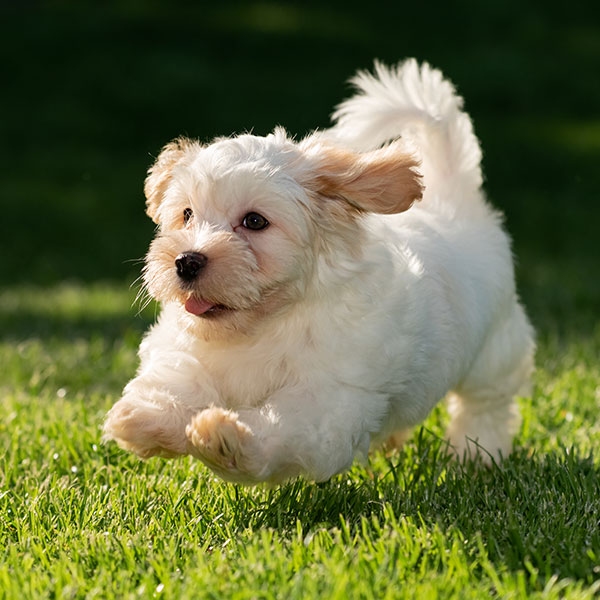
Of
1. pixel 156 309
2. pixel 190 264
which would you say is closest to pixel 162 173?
pixel 190 264

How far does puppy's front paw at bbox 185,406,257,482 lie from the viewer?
2865 mm

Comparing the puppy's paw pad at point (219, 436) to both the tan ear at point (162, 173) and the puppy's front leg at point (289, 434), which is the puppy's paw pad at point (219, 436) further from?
the tan ear at point (162, 173)

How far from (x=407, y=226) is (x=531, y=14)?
16.9 m

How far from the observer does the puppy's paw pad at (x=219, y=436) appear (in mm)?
2863

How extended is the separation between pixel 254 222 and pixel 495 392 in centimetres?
160

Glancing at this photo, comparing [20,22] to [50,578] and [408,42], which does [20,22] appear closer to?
[408,42]

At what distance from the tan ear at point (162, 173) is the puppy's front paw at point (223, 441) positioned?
98 centimetres

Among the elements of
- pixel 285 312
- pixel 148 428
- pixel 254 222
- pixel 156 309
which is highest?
pixel 254 222

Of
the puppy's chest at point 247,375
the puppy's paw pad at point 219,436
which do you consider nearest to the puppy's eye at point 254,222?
the puppy's chest at point 247,375

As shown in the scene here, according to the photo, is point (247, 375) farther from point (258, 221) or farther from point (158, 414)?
point (258, 221)

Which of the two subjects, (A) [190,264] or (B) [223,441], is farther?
(A) [190,264]

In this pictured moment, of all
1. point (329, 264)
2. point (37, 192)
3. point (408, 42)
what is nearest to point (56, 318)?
point (329, 264)

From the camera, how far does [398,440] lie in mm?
4230

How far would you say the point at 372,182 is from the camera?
3.29m
